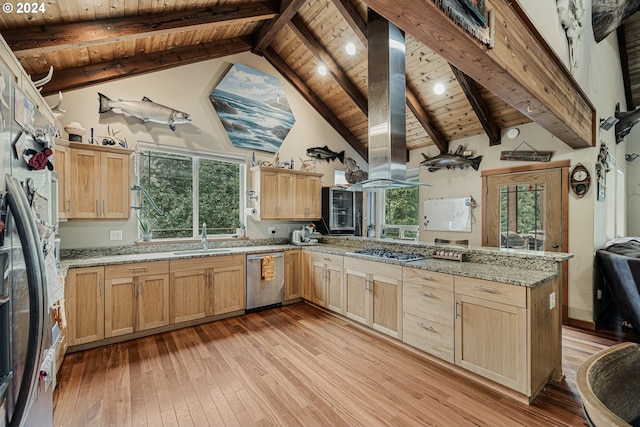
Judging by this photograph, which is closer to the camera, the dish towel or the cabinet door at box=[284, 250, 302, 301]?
the dish towel

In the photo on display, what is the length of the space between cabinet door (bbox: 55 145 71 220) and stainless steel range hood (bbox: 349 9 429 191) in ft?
10.4

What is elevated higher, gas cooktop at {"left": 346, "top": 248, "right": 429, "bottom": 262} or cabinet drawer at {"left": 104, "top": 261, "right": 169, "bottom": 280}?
gas cooktop at {"left": 346, "top": 248, "right": 429, "bottom": 262}

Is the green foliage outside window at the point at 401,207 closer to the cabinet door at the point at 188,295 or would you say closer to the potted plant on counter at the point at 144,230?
the cabinet door at the point at 188,295

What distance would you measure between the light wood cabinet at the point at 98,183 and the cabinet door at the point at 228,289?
1.30 meters

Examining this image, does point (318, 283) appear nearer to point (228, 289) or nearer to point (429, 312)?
point (228, 289)

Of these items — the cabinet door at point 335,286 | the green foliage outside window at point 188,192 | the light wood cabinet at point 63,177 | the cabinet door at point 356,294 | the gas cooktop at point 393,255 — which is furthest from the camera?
the green foliage outside window at point 188,192

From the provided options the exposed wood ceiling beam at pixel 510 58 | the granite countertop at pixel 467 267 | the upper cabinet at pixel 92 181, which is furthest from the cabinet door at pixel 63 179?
the exposed wood ceiling beam at pixel 510 58

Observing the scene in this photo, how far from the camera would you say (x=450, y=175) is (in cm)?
527

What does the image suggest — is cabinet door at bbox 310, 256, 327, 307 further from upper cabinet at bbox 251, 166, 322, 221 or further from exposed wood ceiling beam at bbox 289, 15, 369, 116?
exposed wood ceiling beam at bbox 289, 15, 369, 116

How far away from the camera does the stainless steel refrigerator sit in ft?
2.94

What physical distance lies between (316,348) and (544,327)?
1.98 meters

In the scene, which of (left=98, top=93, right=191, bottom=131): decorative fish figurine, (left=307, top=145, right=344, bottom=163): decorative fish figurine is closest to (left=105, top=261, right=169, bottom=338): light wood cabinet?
(left=98, top=93, right=191, bottom=131): decorative fish figurine

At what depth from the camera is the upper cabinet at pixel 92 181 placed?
289 cm

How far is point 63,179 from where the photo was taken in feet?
9.42
